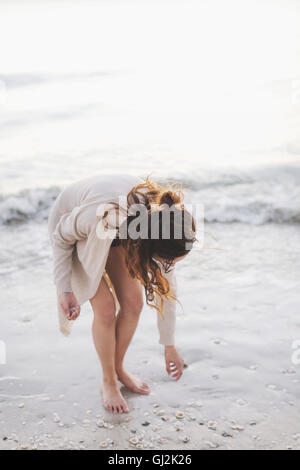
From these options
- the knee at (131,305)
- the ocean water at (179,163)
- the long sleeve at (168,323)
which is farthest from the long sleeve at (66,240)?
the ocean water at (179,163)

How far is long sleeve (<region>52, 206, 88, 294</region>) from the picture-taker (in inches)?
90.4

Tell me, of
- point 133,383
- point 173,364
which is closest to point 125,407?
point 133,383

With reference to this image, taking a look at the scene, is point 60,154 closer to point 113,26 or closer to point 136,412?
point 113,26

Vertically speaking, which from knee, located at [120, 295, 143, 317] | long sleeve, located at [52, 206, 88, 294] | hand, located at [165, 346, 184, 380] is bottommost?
hand, located at [165, 346, 184, 380]

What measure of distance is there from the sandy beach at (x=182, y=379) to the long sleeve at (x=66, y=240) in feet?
2.27

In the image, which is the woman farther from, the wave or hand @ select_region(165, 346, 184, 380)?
the wave

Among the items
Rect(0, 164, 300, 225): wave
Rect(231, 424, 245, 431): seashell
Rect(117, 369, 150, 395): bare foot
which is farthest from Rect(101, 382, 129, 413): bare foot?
Rect(0, 164, 300, 225): wave

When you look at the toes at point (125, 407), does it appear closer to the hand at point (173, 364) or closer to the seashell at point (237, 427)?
the hand at point (173, 364)

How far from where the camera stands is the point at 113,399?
2617mm

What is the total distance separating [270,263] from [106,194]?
2580 millimetres

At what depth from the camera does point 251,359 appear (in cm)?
300

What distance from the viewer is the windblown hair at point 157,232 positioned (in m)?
2.06

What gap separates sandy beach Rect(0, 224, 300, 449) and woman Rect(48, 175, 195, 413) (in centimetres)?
17

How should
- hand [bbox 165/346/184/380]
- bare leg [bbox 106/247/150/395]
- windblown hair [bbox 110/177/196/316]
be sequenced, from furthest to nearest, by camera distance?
hand [bbox 165/346/184/380], bare leg [bbox 106/247/150/395], windblown hair [bbox 110/177/196/316]
